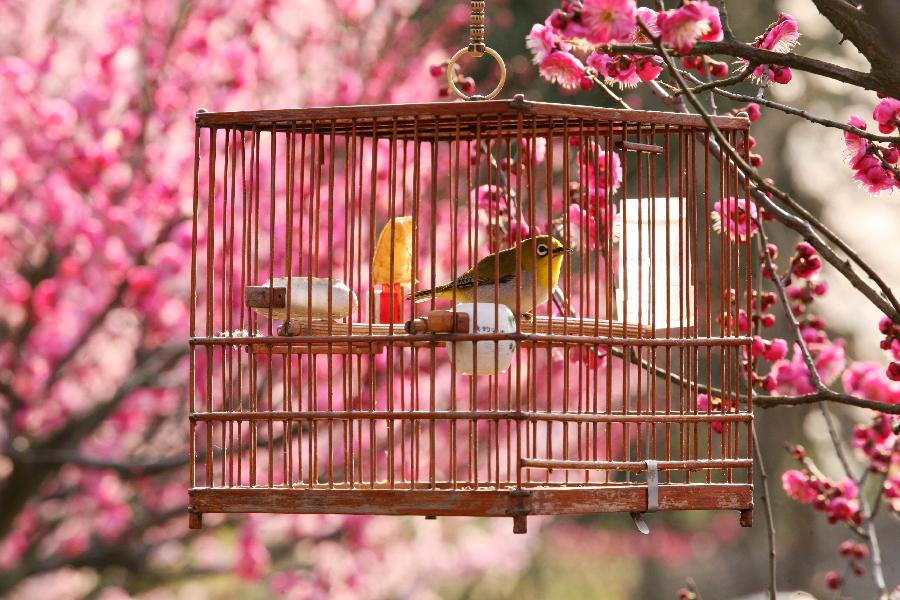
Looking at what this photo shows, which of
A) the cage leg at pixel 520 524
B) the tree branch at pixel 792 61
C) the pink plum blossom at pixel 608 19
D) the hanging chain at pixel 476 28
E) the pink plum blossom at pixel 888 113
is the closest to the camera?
the tree branch at pixel 792 61

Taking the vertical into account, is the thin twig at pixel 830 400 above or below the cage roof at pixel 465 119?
below

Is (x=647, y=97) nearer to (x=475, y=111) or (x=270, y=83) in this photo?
(x=270, y=83)

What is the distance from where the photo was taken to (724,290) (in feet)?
11.7

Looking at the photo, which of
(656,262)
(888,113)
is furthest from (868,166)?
(656,262)

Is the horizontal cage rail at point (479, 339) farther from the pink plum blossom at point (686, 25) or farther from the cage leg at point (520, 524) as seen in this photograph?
the pink plum blossom at point (686, 25)

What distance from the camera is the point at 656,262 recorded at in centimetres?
393

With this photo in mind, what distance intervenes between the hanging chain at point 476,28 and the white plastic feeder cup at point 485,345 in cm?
65

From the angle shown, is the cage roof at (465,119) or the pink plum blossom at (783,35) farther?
the pink plum blossom at (783,35)

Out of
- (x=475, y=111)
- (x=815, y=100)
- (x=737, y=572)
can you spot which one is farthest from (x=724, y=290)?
(x=737, y=572)

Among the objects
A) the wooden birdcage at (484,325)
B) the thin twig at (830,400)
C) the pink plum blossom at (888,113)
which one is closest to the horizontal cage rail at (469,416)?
the wooden birdcage at (484,325)

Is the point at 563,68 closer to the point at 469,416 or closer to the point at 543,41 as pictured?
the point at 543,41

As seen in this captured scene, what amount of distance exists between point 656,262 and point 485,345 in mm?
777

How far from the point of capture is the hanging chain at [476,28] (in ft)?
11.8

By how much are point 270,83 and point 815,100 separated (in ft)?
19.9
